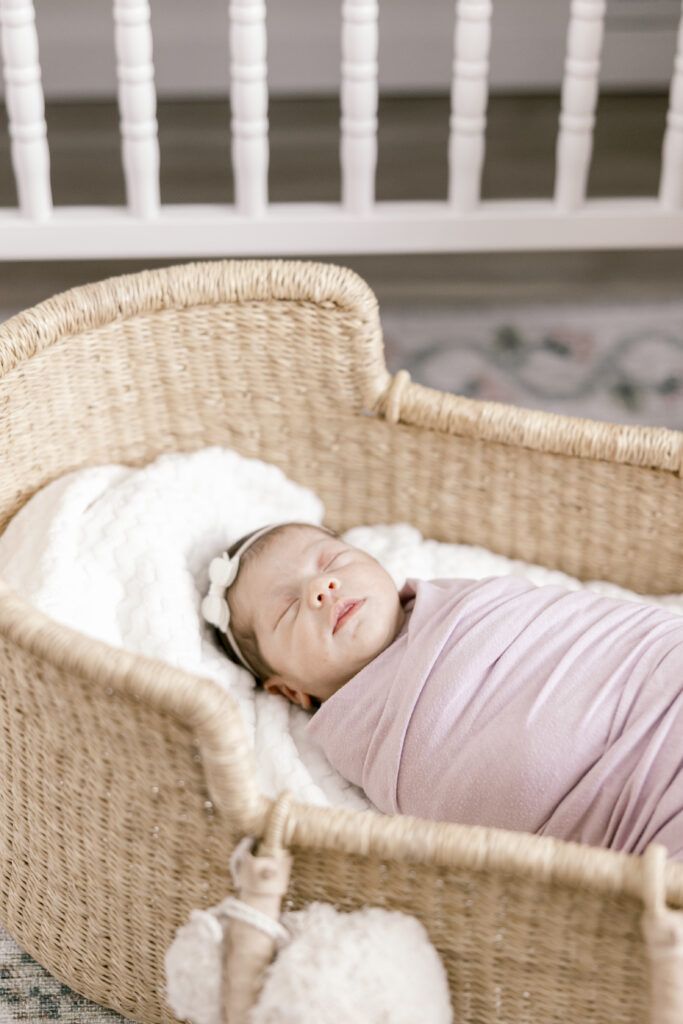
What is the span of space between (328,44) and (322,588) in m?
1.92

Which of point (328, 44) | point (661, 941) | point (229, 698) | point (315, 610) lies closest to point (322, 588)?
point (315, 610)

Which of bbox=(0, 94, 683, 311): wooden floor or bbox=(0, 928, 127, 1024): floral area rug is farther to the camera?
bbox=(0, 94, 683, 311): wooden floor

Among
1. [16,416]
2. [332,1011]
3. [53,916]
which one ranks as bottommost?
[53,916]

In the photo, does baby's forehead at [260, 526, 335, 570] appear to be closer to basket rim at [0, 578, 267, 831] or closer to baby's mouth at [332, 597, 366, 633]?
baby's mouth at [332, 597, 366, 633]

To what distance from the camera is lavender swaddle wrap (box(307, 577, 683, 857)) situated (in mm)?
841

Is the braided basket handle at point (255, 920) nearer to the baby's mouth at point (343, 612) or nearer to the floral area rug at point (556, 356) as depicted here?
the baby's mouth at point (343, 612)

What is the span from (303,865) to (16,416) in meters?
0.55

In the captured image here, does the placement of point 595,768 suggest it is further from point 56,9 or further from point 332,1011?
point 56,9

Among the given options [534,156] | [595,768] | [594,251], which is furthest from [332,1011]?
[534,156]

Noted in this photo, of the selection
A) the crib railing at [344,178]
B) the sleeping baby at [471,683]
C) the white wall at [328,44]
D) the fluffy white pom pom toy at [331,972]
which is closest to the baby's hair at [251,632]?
the sleeping baby at [471,683]

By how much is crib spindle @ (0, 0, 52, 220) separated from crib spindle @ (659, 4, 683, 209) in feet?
2.64

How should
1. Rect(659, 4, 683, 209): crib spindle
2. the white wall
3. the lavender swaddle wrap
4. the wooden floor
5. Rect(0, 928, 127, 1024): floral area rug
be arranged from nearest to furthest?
the lavender swaddle wrap
Rect(0, 928, 127, 1024): floral area rug
Rect(659, 4, 683, 209): crib spindle
the wooden floor
the white wall

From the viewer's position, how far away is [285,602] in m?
→ 1.01

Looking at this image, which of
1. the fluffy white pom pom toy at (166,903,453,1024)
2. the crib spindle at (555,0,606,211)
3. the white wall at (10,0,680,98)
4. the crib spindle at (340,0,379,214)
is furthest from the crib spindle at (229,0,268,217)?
the white wall at (10,0,680,98)
